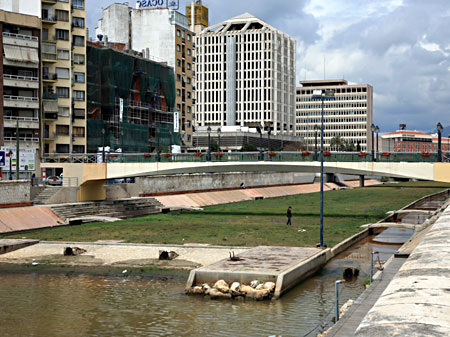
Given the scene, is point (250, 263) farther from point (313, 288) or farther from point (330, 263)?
point (330, 263)

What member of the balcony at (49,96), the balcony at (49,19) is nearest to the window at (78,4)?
the balcony at (49,19)

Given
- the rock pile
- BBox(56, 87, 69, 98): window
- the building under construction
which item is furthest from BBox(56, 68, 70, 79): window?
the rock pile

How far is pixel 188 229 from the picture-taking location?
55.0 m

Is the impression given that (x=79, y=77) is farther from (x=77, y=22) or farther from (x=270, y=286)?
(x=270, y=286)

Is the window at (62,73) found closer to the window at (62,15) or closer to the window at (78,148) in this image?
the window at (62,15)

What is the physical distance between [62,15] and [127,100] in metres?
21.8

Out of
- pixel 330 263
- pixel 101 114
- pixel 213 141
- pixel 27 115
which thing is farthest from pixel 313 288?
pixel 213 141

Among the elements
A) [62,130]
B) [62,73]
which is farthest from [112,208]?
[62,73]

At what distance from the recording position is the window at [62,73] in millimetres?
99125

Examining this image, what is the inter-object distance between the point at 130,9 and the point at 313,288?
12125 centimetres

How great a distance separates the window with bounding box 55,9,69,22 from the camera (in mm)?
99375

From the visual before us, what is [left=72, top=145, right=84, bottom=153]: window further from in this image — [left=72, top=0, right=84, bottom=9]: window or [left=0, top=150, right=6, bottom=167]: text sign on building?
[left=0, top=150, right=6, bottom=167]: text sign on building

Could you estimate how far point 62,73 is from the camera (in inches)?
3920

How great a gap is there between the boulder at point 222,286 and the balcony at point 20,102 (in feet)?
216
